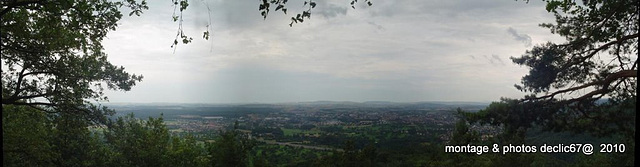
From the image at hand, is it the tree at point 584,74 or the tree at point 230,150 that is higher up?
the tree at point 584,74

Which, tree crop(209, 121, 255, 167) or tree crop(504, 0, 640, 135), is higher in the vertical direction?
tree crop(504, 0, 640, 135)

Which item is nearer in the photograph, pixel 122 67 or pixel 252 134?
pixel 122 67

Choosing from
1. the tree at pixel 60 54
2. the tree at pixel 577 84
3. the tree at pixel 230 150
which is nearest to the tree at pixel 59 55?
A: the tree at pixel 60 54

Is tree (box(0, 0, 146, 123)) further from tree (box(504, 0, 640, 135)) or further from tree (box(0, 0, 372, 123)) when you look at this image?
tree (box(504, 0, 640, 135))

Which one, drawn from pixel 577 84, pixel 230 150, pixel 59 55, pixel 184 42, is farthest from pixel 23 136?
pixel 577 84

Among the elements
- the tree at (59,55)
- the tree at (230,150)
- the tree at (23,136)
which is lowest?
the tree at (230,150)

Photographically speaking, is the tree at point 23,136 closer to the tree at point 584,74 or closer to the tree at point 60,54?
the tree at point 60,54

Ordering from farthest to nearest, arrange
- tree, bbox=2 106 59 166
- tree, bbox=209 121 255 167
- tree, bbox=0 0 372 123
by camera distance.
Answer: tree, bbox=209 121 255 167
tree, bbox=2 106 59 166
tree, bbox=0 0 372 123

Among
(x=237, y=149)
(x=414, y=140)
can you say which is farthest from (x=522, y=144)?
(x=237, y=149)

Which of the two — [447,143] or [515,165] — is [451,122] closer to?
[447,143]

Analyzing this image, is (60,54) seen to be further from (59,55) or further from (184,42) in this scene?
(184,42)

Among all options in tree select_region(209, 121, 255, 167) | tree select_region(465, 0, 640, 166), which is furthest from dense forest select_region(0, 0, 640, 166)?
tree select_region(209, 121, 255, 167)
